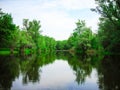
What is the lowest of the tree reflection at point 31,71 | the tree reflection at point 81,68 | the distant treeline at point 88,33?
Result: the tree reflection at point 81,68

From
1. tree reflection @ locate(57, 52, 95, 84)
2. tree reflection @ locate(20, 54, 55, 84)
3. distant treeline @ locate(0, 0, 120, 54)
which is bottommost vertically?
tree reflection @ locate(57, 52, 95, 84)

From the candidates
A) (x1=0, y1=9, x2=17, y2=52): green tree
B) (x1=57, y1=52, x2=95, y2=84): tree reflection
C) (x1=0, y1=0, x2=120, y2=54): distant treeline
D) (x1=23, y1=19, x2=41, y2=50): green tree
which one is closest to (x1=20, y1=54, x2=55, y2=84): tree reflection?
(x1=57, y1=52, x2=95, y2=84): tree reflection

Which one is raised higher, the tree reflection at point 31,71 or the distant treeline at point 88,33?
the distant treeline at point 88,33

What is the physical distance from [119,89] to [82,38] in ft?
240

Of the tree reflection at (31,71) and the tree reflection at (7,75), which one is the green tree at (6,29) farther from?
the tree reflection at (7,75)

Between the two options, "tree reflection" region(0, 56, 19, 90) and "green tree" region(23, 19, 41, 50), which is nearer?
"tree reflection" region(0, 56, 19, 90)

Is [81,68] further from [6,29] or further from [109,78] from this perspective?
[6,29]

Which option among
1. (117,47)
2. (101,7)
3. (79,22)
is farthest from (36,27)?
(101,7)

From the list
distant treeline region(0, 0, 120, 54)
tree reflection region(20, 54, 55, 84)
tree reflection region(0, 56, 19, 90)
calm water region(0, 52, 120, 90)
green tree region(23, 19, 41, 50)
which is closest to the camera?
calm water region(0, 52, 120, 90)

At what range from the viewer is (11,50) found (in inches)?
2862

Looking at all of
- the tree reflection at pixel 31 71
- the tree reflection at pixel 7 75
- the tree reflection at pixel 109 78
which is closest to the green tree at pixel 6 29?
the tree reflection at pixel 31 71

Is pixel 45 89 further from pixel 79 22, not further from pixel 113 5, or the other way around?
pixel 79 22

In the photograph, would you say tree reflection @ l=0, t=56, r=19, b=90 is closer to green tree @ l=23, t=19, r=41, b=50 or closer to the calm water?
the calm water

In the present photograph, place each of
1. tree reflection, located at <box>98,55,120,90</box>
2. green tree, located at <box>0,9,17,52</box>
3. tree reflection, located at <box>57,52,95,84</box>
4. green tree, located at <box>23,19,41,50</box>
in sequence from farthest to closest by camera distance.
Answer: green tree, located at <box>23,19,41,50</box> < green tree, located at <box>0,9,17,52</box> < tree reflection, located at <box>57,52,95,84</box> < tree reflection, located at <box>98,55,120,90</box>
